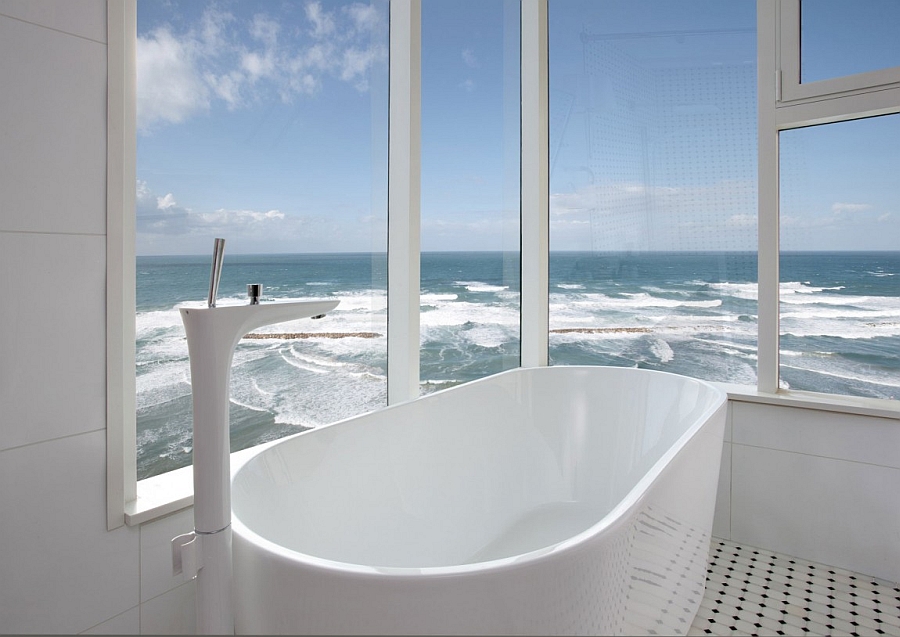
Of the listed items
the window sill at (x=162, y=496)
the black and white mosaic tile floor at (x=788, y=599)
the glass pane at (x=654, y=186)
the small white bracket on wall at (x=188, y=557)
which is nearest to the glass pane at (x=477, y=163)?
the glass pane at (x=654, y=186)

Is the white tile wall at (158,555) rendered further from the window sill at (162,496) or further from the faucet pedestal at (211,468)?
the faucet pedestal at (211,468)

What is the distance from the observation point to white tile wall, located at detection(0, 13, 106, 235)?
1.23m

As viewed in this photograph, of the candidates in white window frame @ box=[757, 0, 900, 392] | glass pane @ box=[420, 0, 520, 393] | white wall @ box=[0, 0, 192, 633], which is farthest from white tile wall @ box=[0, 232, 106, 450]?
white window frame @ box=[757, 0, 900, 392]

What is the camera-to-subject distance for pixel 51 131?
1.29m

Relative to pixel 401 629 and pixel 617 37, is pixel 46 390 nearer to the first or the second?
pixel 401 629

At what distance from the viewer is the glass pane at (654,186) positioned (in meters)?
2.67

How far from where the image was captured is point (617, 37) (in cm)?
303

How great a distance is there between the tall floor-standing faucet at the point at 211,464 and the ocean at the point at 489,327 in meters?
0.65

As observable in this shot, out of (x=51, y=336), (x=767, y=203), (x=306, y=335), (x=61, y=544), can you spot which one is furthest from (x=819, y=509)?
(x=51, y=336)

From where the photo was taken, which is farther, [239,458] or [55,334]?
[239,458]

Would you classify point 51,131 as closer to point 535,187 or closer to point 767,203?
point 535,187

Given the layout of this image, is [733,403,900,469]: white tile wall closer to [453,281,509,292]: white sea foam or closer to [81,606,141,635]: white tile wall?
[453,281,509,292]: white sea foam

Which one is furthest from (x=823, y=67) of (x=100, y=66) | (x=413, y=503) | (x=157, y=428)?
(x=157, y=428)

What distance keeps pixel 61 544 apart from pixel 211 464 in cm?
51
